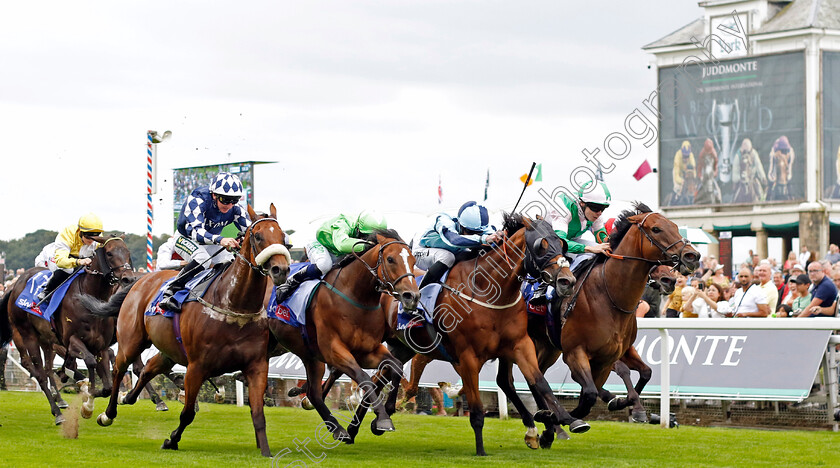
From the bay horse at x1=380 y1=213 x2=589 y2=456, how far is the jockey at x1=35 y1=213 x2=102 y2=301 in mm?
4274

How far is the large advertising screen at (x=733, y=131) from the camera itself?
32.9 meters

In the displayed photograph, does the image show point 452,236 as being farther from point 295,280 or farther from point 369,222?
point 295,280

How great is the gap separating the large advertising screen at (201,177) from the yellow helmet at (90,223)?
12.1 feet

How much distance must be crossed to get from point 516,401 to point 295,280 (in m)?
1.89

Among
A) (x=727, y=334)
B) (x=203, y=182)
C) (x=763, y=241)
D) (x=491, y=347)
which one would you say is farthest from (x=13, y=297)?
(x=763, y=241)

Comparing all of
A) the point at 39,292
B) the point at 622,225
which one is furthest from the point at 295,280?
the point at 39,292

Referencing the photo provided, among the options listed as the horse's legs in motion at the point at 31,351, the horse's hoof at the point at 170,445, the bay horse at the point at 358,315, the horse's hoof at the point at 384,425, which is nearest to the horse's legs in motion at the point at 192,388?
the horse's hoof at the point at 170,445

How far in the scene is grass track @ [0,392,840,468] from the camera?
715 cm

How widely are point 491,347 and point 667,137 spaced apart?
95.9ft

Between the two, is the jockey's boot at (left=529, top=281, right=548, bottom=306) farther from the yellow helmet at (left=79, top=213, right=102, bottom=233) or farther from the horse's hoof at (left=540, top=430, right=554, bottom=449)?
the yellow helmet at (left=79, top=213, right=102, bottom=233)

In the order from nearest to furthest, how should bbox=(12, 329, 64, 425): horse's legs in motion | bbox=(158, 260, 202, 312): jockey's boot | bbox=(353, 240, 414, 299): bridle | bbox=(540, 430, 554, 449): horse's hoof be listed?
bbox=(353, 240, 414, 299): bridle → bbox=(158, 260, 202, 312): jockey's boot → bbox=(540, 430, 554, 449): horse's hoof → bbox=(12, 329, 64, 425): horse's legs in motion

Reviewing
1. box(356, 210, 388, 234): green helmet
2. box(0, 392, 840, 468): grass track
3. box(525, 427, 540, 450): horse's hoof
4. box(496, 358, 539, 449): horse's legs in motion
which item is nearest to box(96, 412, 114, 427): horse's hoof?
box(0, 392, 840, 468): grass track

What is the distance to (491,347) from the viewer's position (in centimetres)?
756

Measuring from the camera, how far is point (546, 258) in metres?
7.27
